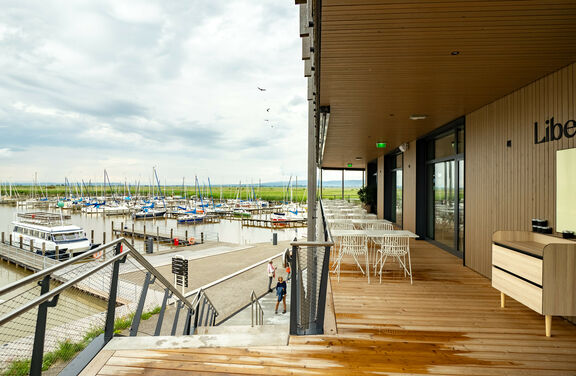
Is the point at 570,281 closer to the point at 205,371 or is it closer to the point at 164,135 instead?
the point at 205,371

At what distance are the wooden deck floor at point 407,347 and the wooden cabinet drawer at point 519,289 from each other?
0.99 ft

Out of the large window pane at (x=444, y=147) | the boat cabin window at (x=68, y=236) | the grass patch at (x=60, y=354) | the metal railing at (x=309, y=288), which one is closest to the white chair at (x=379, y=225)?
the large window pane at (x=444, y=147)

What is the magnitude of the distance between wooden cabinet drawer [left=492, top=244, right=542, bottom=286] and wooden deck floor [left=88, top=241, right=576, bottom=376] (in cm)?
58

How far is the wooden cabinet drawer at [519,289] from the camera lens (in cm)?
306

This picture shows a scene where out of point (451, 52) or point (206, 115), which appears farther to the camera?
point (206, 115)

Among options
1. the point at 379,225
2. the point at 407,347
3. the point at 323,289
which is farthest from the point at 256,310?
the point at 407,347

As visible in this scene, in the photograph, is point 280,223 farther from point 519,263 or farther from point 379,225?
point 519,263

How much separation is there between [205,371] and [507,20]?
370 cm

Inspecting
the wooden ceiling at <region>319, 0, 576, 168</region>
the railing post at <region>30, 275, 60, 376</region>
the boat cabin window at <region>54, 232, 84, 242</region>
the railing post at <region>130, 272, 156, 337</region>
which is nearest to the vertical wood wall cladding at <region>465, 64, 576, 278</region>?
the wooden ceiling at <region>319, 0, 576, 168</region>

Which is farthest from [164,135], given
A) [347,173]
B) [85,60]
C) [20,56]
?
[347,173]

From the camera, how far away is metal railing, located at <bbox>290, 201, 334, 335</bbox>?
2.78m

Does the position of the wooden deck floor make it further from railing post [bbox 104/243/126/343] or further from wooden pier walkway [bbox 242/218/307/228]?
wooden pier walkway [bbox 242/218/307/228]

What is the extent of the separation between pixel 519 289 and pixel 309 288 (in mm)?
2280

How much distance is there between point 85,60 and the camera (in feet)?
162
